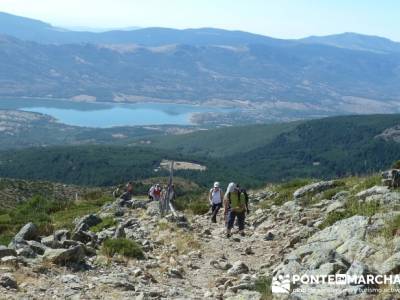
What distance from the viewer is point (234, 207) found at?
74.2 ft

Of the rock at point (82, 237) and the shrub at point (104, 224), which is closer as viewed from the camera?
the rock at point (82, 237)

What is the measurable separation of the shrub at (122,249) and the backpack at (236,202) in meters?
6.54

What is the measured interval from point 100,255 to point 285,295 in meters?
7.14

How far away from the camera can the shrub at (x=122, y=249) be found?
16562 millimetres

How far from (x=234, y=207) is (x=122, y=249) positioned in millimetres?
7085

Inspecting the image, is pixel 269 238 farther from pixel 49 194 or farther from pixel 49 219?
pixel 49 194

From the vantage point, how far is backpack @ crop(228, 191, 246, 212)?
891 inches

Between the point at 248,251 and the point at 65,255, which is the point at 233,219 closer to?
the point at 248,251

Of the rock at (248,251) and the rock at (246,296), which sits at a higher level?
the rock at (246,296)

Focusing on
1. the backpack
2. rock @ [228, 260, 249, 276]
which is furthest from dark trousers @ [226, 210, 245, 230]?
rock @ [228, 260, 249, 276]

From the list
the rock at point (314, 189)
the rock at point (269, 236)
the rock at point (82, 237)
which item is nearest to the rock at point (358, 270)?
the rock at point (269, 236)

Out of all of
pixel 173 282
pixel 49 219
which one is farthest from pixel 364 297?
pixel 49 219

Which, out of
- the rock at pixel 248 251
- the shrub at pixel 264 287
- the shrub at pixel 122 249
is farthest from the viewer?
the rock at pixel 248 251

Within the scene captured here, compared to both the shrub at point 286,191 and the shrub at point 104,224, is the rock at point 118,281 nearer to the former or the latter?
the shrub at point 104,224
